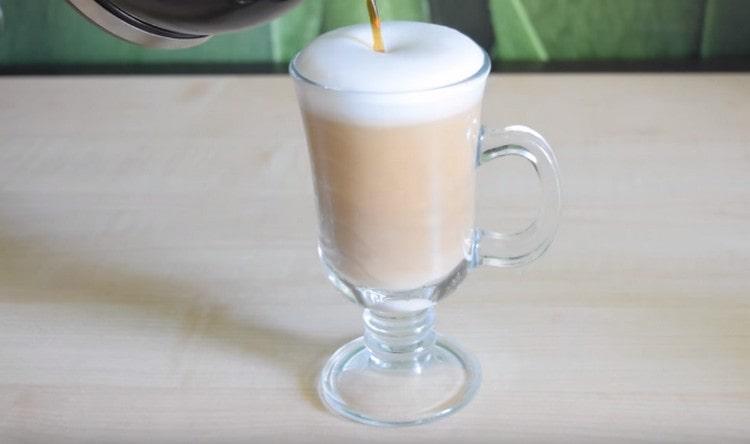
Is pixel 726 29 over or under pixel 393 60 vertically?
under

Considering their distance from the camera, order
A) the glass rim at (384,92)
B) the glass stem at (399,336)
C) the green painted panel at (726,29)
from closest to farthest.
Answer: the glass rim at (384,92) < the glass stem at (399,336) < the green painted panel at (726,29)

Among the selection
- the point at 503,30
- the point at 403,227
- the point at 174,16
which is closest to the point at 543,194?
the point at 403,227

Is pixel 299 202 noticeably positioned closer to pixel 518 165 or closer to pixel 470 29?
pixel 518 165

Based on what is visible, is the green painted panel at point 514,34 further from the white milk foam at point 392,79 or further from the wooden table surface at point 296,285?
the white milk foam at point 392,79

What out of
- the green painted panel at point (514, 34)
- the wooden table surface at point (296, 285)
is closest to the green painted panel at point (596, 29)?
the green painted panel at point (514, 34)

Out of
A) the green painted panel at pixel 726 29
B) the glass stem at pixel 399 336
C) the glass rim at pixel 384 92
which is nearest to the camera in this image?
the glass rim at pixel 384 92

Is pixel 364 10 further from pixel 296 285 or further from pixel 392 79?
pixel 392 79
